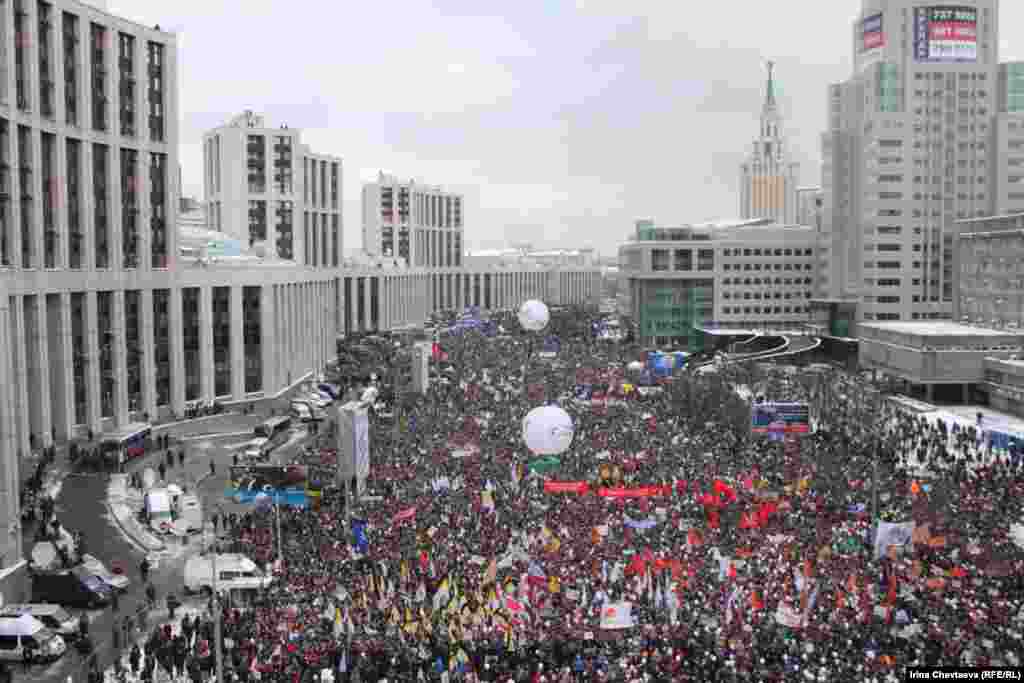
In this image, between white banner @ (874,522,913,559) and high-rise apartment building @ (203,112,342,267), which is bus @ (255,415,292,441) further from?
high-rise apartment building @ (203,112,342,267)

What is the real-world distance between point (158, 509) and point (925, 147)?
245 feet

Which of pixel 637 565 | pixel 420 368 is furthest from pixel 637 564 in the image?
pixel 420 368

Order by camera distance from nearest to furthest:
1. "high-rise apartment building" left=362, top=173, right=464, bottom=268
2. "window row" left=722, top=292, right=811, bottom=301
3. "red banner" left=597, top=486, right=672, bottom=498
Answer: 1. "red banner" left=597, top=486, right=672, bottom=498
2. "window row" left=722, top=292, right=811, bottom=301
3. "high-rise apartment building" left=362, top=173, right=464, bottom=268

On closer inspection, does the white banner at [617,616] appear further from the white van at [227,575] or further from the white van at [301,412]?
the white van at [301,412]

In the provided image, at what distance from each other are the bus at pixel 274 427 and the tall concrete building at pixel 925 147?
54814mm

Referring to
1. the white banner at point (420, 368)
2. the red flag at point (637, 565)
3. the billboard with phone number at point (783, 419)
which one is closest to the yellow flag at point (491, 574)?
the red flag at point (637, 565)

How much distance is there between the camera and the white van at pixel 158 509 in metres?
34.3

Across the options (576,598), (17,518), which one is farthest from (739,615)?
(17,518)

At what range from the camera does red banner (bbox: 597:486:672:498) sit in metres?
35.1

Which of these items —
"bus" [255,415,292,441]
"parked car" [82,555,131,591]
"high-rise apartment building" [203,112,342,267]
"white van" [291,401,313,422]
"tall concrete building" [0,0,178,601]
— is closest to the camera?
"parked car" [82,555,131,591]

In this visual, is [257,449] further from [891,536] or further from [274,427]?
[891,536]

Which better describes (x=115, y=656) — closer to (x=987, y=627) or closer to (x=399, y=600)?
(x=399, y=600)

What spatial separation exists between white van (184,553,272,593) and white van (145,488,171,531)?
632 cm

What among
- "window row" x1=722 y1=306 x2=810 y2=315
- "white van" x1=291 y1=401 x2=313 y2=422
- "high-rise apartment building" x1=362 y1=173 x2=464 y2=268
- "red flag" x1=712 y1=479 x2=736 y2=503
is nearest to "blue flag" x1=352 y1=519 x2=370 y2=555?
"red flag" x1=712 y1=479 x2=736 y2=503
